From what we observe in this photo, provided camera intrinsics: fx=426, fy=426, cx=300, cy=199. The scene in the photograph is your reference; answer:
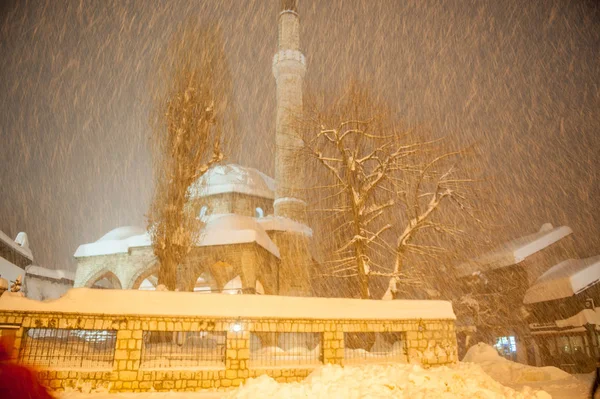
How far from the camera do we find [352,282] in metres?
24.6

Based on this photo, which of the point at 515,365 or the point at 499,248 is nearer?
the point at 515,365

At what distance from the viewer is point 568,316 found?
61.2ft

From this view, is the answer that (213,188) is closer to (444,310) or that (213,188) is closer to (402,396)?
(444,310)

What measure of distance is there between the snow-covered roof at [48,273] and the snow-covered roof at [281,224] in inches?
867

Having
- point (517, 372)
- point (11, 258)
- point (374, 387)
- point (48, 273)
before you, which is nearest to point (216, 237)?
point (517, 372)

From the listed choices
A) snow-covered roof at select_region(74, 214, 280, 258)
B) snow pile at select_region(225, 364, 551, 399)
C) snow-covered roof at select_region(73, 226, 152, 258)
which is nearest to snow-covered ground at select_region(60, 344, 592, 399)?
snow pile at select_region(225, 364, 551, 399)

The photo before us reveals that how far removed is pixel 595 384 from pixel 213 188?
23227mm

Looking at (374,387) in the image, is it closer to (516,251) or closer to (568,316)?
(568,316)

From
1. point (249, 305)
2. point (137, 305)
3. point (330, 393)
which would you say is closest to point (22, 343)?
point (137, 305)

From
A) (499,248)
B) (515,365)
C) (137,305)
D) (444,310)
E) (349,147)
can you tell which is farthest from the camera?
(499,248)

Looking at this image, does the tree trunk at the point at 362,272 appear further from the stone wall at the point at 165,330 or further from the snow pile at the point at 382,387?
the snow pile at the point at 382,387

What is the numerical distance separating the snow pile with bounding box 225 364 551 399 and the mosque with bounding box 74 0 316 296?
9.90 m

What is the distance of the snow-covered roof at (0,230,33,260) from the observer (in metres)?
26.6

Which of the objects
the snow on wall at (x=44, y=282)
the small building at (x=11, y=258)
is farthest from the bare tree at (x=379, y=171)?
the snow on wall at (x=44, y=282)
